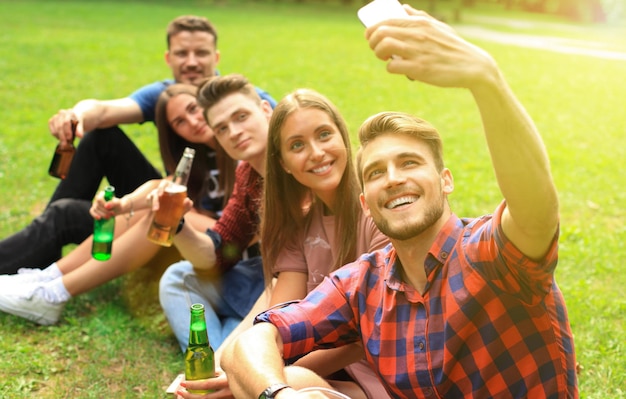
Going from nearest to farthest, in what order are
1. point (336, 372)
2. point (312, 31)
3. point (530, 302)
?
point (530, 302) < point (336, 372) < point (312, 31)

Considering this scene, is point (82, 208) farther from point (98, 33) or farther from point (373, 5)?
point (98, 33)

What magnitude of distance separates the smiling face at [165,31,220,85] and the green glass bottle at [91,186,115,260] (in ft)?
4.57

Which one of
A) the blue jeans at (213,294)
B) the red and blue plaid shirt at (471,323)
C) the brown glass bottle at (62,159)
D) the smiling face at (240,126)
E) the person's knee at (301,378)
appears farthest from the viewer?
the brown glass bottle at (62,159)

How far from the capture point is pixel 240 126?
13.1 ft

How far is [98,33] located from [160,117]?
15228 mm

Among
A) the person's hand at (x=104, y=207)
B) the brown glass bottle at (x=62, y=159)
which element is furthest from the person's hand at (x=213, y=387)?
the brown glass bottle at (x=62, y=159)

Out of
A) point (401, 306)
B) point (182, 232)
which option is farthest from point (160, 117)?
point (401, 306)

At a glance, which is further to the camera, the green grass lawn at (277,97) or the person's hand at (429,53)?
the green grass lawn at (277,97)

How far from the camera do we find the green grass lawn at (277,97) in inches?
156

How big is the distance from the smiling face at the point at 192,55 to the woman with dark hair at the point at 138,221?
544mm

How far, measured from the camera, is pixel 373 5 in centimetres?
196

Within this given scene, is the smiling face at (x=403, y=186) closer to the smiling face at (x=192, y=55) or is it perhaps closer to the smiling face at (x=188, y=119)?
the smiling face at (x=188, y=119)

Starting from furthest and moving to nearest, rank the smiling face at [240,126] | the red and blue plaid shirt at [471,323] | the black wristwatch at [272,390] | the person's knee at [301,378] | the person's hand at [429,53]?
the smiling face at [240,126] → the person's knee at [301,378] → the black wristwatch at [272,390] → the red and blue plaid shirt at [471,323] → the person's hand at [429,53]

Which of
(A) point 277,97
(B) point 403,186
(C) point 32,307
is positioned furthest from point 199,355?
(A) point 277,97
